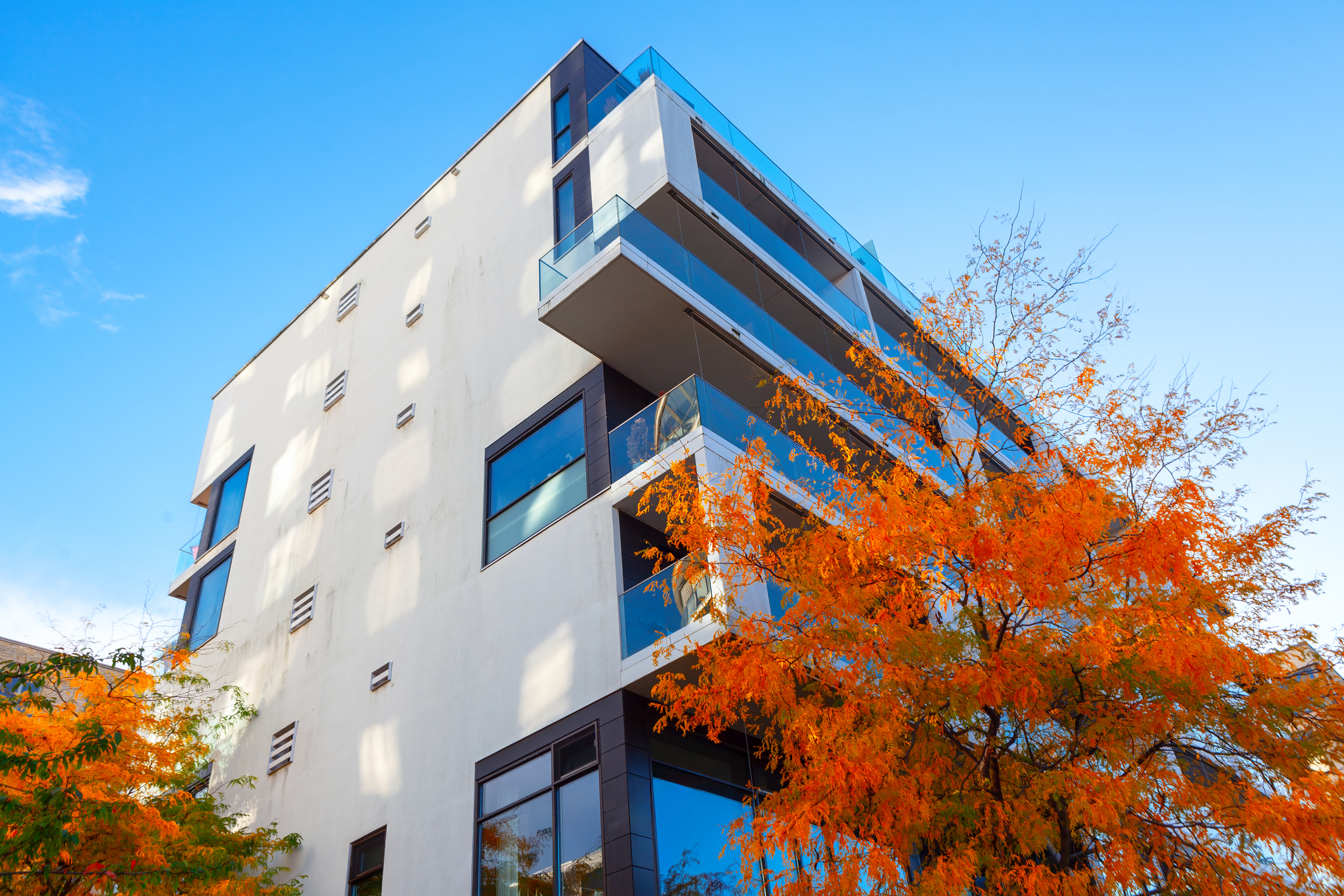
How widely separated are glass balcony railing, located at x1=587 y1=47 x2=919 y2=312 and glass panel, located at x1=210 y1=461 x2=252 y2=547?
1315 centimetres

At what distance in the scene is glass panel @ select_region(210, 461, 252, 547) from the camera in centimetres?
2455

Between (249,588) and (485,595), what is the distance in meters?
9.29

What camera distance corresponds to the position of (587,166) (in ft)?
62.7

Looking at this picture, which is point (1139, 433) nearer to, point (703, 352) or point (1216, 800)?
point (1216, 800)

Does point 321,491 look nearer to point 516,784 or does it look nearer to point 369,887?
point 369,887

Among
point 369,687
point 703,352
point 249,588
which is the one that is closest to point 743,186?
point 703,352

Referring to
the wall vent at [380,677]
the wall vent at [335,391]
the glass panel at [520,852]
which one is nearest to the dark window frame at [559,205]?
the wall vent at [335,391]

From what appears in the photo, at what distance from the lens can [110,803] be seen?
38.7 feet

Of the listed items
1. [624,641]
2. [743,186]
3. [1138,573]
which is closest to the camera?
[1138,573]

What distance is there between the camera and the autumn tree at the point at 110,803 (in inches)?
428

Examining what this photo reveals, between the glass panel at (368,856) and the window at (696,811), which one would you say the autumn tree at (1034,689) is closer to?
the window at (696,811)

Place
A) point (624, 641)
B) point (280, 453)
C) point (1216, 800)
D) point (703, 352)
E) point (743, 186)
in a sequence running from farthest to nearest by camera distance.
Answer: point (280, 453)
point (743, 186)
point (703, 352)
point (624, 641)
point (1216, 800)

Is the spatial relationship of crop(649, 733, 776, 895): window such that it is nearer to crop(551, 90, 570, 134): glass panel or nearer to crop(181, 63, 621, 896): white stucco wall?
crop(181, 63, 621, 896): white stucco wall

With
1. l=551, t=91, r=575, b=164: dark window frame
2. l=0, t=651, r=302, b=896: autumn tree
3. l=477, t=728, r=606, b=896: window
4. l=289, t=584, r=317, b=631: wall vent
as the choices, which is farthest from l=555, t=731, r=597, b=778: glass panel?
l=551, t=91, r=575, b=164: dark window frame
